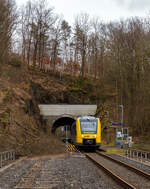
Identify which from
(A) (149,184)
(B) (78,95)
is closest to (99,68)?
(B) (78,95)

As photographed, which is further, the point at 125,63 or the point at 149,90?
the point at 125,63

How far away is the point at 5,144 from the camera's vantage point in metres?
19.3

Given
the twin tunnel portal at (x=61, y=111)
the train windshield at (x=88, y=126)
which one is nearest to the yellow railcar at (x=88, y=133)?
the train windshield at (x=88, y=126)

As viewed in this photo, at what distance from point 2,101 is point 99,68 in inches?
1180

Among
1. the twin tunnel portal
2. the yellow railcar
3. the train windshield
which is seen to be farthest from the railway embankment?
the train windshield

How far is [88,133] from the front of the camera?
82.7 ft

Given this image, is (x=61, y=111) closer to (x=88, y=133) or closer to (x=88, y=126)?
(x=88, y=126)

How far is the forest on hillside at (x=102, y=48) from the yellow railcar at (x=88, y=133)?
8.05 m

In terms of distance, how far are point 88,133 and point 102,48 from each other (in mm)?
28311

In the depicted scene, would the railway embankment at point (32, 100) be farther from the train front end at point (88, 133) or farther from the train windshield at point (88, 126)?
the train windshield at point (88, 126)

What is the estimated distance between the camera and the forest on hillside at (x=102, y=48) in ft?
98.7

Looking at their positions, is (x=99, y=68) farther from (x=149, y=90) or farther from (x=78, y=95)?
(x=149, y=90)

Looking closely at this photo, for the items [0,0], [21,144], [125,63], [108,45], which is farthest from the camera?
[108,45]

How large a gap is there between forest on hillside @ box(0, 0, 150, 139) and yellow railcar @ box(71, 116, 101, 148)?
8052 mm
